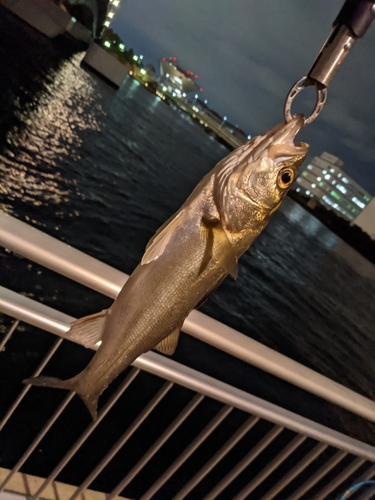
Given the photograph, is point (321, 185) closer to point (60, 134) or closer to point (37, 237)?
point (60, 134)

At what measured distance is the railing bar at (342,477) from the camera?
269 cm

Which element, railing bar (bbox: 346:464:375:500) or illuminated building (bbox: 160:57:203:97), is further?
illuminated building (bbox: 160:57:203:97)

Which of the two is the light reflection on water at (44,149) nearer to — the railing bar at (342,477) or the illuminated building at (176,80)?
the railing bar at (342,477)

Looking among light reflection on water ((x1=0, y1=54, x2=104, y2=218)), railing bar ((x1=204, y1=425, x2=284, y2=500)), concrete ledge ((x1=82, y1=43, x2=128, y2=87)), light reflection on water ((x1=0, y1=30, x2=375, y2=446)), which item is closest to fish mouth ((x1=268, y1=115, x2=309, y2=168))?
railing bar ((x1=204, y1=425, x2=284, y2=500))

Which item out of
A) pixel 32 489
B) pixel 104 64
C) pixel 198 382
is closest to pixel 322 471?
pixel 198 382

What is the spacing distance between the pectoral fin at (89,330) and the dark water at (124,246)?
697 centimetres

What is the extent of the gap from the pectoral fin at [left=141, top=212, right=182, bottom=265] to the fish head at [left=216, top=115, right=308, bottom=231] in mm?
251

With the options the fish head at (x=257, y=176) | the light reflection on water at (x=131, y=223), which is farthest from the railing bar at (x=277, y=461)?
the light reflection on water at (x=131, y=223)

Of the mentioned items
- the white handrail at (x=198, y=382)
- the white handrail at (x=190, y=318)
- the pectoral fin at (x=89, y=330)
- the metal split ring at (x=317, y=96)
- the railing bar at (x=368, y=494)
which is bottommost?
the railing bar at (x=368, y=494)

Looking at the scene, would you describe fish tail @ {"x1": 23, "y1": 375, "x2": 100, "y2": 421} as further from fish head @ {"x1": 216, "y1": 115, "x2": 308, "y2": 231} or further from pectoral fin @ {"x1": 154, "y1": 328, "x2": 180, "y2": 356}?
fish head @ {"x1": 216, "y1": 115, "x2": 308, "y2": 231}

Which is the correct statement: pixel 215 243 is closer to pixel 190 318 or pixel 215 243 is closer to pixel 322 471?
pixel 190 318

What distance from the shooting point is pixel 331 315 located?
27750mm

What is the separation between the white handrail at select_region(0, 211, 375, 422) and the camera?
5.21 feet

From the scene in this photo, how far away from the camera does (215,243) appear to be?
5.57 feet
